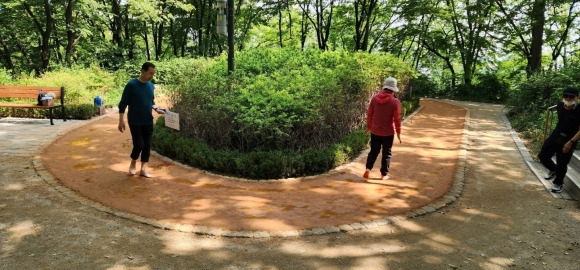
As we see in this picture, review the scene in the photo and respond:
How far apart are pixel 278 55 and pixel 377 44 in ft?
56.0

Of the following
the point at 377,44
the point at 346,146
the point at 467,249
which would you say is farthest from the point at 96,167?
the point at 377,44

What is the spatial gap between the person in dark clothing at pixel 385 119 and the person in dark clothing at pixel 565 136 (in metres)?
2.38

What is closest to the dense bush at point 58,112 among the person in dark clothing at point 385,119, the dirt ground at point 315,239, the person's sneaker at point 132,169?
the dirt ground at point 315,239

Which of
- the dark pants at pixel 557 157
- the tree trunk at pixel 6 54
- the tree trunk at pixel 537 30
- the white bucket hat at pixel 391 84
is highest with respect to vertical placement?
the tree trunk at pixel 537 30

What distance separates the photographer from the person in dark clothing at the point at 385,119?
19.6ft

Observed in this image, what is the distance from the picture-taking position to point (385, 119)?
611 centimetres

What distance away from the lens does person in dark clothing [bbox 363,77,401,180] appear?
598 centimetres

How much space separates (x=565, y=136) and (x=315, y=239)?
4.32 meters

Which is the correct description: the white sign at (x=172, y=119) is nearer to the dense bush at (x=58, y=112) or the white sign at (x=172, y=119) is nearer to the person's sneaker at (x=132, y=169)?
the person's sneaker at (x=132, y=169)

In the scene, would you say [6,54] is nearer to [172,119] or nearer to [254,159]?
[172,119]

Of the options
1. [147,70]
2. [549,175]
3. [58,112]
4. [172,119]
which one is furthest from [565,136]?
[58,112]

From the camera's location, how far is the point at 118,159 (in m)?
6.86

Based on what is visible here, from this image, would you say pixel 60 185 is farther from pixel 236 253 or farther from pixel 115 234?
pixel 236 253

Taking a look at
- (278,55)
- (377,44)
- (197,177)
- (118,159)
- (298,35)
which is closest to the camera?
(197,177)
